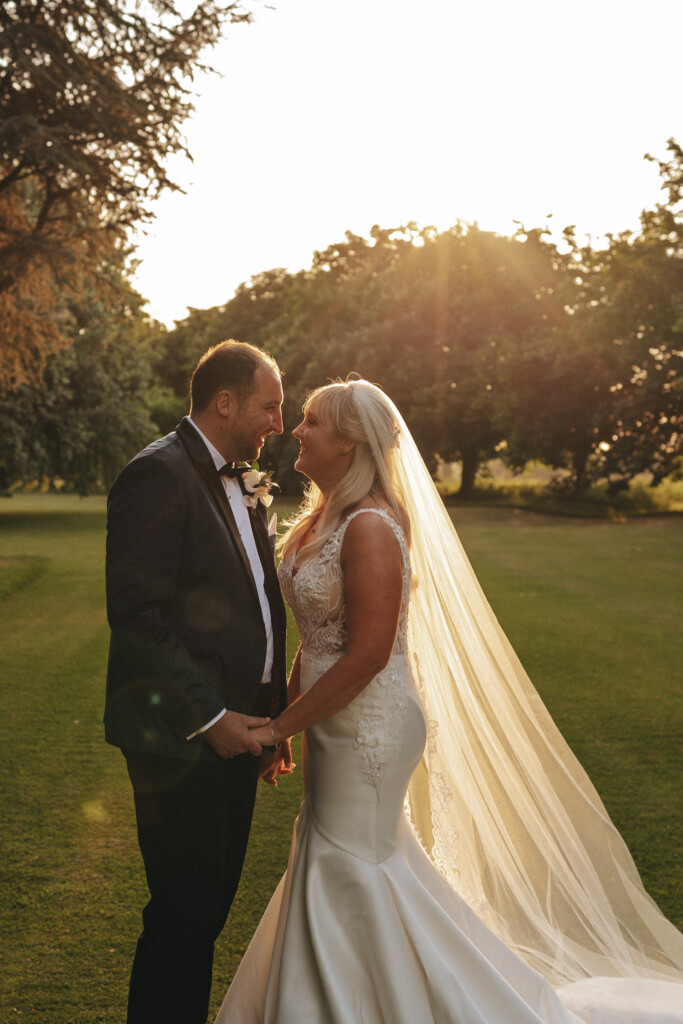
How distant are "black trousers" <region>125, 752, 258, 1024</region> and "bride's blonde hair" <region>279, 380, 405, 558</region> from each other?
89 cm

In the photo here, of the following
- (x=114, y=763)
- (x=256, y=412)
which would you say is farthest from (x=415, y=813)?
(x=114, y=763)

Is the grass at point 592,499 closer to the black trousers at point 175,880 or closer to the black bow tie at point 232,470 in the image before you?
the black bow tie at point 232,470

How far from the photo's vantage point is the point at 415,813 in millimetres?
3473

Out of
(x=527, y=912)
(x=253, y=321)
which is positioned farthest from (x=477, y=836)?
(x=253, y=321)

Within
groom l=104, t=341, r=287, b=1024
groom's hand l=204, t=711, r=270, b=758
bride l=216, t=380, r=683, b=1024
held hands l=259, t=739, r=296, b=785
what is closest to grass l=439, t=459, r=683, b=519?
bride l=216, t=380, r=683, b=1024

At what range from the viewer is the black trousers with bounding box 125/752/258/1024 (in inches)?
→ 113

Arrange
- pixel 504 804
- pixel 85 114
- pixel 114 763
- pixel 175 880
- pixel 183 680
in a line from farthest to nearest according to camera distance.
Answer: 1. pixel 85 114
2. pixel 114 763
3. pixel 504 804
4. pixel 175 880
5. pixel 183 680

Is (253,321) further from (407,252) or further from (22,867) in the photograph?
(22,867)

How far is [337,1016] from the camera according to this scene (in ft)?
8.97

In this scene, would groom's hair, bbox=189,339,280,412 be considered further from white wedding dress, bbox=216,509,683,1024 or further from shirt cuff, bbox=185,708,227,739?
shirt cuff, bbox=185,708,227,739

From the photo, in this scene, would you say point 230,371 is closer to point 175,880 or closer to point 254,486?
point 254,486

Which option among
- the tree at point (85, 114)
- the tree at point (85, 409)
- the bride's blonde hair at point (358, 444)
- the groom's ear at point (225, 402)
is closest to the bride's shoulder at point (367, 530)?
the bride's blonde hair at point (358, 444)

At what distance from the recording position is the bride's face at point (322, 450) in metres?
3.11

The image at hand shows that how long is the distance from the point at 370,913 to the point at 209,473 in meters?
1.55
